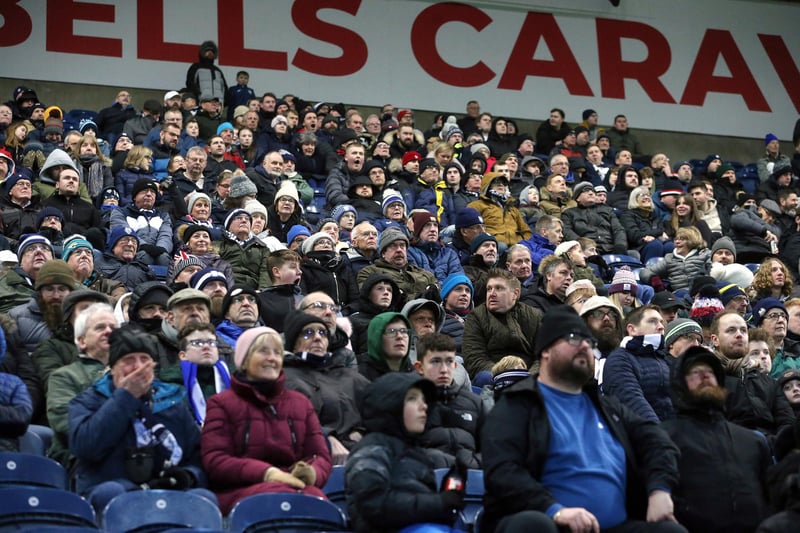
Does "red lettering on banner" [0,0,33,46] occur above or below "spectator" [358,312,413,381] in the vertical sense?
above

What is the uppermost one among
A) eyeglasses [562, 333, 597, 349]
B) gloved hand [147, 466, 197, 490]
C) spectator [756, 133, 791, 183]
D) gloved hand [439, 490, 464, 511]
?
spectator [756, 133, 791, 183]

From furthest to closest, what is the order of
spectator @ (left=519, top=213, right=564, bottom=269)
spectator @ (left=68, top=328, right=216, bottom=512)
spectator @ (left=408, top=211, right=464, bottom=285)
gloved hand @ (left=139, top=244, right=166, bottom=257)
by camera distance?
1. spectator @ (left=519, top=213, right=564, bottom=269)
2. spectator @ (left=408, top=211, right=464, bottom=285)
3. gloved hand @ (left=139, top=244, right=166, bottom=257)
4. spectator @ (left=68, top=328, right=216, bottom=512)

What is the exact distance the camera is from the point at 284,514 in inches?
191

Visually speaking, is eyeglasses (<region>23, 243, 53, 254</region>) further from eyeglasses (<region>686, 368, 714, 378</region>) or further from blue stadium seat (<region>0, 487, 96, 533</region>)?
eyeglasses (<region>686, 368, 714, 378</region>)

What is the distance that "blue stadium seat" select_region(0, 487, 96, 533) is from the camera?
14.8 feet

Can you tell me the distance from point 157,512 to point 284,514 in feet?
1.66

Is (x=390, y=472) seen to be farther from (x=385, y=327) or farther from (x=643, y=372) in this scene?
(x=643, y=372)

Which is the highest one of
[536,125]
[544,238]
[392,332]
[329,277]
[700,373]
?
[536,125]

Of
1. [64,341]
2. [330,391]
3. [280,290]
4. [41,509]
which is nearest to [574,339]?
[330,391]

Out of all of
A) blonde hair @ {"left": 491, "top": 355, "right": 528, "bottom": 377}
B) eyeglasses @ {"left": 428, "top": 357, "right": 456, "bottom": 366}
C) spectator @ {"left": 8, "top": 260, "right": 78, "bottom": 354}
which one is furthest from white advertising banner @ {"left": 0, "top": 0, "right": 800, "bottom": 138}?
eyeglasses @ {"left": 428, "top": 357, "right": 456, "bottom": 366}

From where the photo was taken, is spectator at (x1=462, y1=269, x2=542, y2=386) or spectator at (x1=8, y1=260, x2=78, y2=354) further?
spectator at (x1=462, y1=269, x2=542, y2=386)

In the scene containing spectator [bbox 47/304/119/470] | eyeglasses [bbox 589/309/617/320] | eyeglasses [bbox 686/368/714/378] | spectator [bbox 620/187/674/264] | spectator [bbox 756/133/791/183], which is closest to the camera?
spectator [bbox 47/304/119/470]

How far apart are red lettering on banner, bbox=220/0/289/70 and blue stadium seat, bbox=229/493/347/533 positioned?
12696mm

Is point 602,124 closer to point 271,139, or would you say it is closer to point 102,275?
point 271,139
